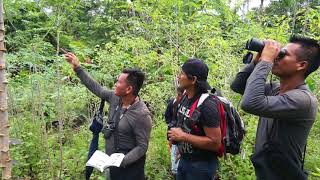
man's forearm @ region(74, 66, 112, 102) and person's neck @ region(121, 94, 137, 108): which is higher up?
man's forearm @ region(74, 66, 112, 102)

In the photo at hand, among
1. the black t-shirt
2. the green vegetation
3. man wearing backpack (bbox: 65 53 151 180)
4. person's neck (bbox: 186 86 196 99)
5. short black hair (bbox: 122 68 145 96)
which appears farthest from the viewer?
the green vegetation

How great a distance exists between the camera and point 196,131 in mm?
2965

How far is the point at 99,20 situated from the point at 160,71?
281 inches

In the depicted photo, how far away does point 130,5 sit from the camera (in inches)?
241

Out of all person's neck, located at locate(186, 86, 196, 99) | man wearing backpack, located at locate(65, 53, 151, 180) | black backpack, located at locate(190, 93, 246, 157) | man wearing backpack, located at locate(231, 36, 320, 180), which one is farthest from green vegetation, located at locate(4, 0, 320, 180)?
man wearing backpack, located at locate(231, 36, 320, 180)

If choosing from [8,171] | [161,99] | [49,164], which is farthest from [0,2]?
[161,99]

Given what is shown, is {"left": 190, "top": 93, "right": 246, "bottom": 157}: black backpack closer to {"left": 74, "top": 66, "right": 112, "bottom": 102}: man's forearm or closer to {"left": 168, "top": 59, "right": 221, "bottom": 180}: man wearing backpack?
{"left": 168, "top": 59, "right": 221, "bottom": 180}: man wearing backpack

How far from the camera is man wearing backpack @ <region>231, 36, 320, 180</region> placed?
2102 mm

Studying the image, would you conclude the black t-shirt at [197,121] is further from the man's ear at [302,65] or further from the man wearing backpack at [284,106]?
the man's ear at [302,65]

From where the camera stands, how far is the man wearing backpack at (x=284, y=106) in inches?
82.7

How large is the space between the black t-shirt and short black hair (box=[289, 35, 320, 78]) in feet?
2.70

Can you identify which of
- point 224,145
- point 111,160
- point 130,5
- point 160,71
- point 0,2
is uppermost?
point 130,5

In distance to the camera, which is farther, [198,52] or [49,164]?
[198,52]

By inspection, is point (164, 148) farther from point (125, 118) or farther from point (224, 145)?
point (224, 145)
